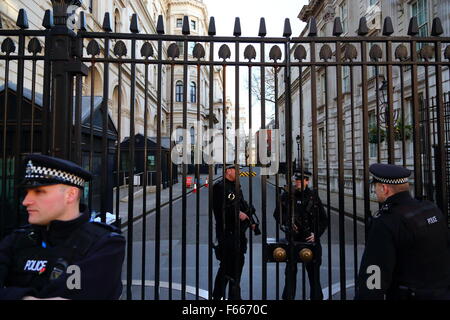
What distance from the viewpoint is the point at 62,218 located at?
1.74m

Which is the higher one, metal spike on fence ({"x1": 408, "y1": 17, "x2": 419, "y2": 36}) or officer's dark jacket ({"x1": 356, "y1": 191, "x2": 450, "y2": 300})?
metal spike on fence ({"x1": 408, "y1": 17, "x2": 419, "y2": 36})

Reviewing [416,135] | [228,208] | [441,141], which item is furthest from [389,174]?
[228,208]

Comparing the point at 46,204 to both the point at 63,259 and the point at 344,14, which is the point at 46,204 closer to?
the point at 63,259

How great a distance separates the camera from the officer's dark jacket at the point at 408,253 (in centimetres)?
199

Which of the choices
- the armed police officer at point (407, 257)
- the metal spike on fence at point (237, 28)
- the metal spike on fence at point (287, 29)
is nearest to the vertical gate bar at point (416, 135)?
the armed police officer at point (407, 257)

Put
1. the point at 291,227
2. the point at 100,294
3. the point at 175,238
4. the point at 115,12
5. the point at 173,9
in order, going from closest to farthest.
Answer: the point at 100,294 → the point at 291,227 → the point at 175,238 → the point at 115,12 → the point at 173,9

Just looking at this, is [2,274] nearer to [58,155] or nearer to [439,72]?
[58,155]

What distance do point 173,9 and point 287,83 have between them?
44.5 m

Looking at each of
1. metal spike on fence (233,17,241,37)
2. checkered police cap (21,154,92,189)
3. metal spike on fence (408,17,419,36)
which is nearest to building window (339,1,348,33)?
metal spike on fence (408,17,419,36)

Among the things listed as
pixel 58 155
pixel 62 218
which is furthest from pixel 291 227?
pixel 58 155

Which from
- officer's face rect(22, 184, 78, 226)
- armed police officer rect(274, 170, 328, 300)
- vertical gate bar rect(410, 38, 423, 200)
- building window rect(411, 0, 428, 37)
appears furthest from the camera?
building window rect(411, 0, 428, 37)

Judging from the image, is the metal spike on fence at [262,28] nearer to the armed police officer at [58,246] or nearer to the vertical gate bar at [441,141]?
the vertical gate bar at [441,141]

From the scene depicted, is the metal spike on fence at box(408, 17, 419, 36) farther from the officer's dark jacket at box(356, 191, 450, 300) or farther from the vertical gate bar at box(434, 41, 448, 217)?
the officer's dark jacket at box(356, 191, 450, 300)

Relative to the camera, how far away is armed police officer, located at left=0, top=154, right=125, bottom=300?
61.7 inches
